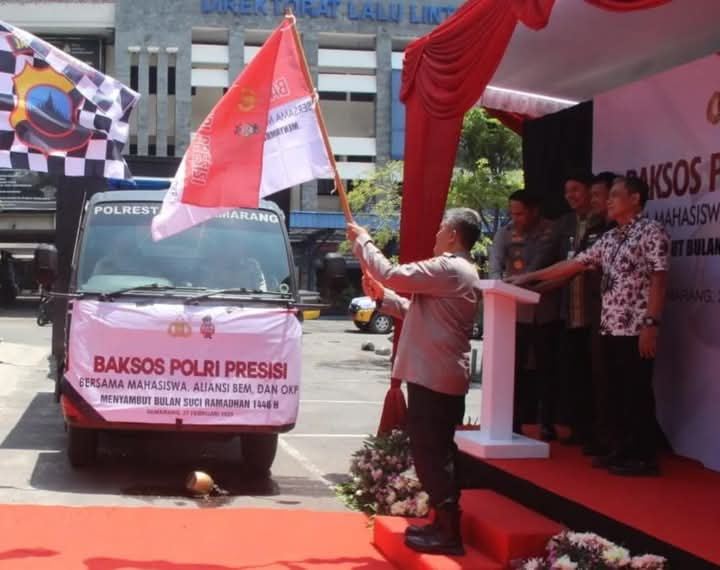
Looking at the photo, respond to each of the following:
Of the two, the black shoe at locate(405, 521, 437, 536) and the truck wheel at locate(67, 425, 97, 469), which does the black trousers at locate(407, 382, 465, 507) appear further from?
the truck wheel at locate(67, 425, 97, 469)

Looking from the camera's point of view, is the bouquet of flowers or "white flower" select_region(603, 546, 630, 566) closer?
"white flower" select_region(603, 546, 630, 566)

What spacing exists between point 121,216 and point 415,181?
9.53 ft

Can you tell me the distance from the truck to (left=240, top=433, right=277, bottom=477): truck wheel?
6cm

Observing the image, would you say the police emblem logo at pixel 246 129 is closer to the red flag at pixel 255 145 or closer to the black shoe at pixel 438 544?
the red flag at pixel 255 145

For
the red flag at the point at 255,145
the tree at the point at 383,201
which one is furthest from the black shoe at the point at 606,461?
the tree at the point at 383,201

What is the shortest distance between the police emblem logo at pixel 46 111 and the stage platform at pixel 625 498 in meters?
4.11

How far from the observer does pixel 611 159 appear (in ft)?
25.4

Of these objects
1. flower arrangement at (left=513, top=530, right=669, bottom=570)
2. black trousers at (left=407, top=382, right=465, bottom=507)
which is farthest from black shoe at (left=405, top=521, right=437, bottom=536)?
flower arrangement at (left=513, top=530, right=669, bottom=570)

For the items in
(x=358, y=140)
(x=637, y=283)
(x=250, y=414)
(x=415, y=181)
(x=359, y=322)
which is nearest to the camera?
(x=637, y=283)

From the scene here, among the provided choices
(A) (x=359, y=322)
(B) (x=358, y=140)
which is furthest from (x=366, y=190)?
(B) (x=358, y=140)

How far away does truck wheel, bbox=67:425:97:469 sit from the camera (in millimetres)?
8352

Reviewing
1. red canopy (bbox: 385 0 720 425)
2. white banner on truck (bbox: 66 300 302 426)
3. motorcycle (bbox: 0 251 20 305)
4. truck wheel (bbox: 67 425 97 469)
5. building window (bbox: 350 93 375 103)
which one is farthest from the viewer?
building window (bbox: 350 93 375 103)

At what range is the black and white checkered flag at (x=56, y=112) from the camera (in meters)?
7.52

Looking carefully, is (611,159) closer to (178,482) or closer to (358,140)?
(178,482)
